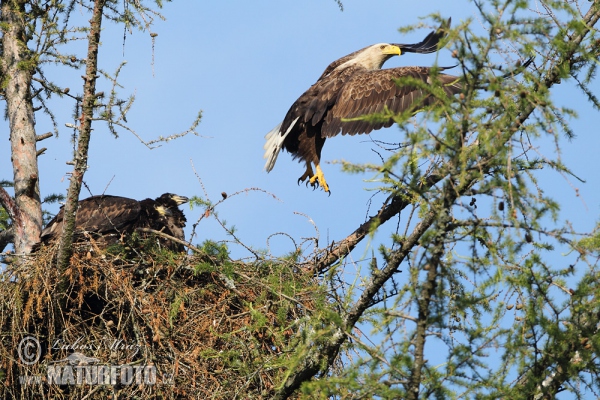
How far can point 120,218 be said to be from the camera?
26.1 feet

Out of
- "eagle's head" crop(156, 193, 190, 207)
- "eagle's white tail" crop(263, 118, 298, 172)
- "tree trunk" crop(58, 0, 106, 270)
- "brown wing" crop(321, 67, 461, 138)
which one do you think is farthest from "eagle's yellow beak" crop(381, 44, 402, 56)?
"tree trunk" crop(58, 0, 106, 270)

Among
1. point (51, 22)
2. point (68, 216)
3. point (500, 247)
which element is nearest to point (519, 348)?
point (500, 247)

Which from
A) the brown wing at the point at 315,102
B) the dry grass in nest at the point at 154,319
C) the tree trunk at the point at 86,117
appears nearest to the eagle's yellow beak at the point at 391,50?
the brown wing at the point at 315,102

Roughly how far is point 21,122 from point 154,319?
294 cm

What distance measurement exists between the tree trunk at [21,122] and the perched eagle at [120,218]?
0.34m

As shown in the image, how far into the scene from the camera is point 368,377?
4.18m

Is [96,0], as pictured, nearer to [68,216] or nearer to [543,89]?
[68,216]

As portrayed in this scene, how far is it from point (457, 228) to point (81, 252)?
392cm

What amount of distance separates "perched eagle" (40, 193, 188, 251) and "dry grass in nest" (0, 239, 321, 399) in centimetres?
51

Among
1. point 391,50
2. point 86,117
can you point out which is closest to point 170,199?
point 86,117

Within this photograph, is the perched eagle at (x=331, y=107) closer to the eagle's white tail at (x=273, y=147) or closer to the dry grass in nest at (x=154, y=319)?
the eagle's white tail at (x=273, y=147)

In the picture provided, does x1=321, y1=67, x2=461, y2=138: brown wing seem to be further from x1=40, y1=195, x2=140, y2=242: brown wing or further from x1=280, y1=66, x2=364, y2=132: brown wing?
x1=40, y1=195, x2=140, y2=242: brown wing

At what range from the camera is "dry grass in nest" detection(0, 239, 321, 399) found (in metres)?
6.51

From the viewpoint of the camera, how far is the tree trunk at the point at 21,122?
8.10m
